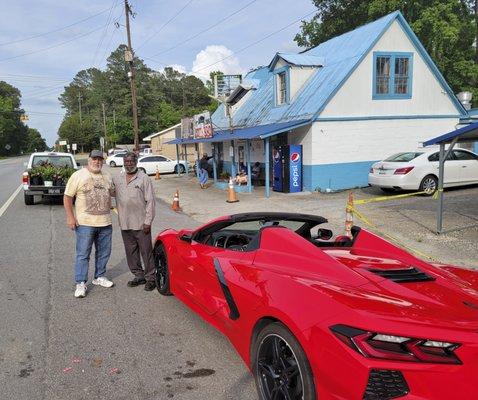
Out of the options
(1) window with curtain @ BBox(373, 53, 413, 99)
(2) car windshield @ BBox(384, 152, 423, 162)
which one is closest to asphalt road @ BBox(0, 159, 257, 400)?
(2) car windshield @ BBox(384, 152, 423, 162)

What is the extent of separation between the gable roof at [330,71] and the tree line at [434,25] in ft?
34.6

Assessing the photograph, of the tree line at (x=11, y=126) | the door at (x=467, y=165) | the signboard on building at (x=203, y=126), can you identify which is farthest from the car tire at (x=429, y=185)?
the tree line at (x=11, y=126)

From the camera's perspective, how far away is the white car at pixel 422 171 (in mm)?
14031

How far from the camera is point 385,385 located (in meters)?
2.20

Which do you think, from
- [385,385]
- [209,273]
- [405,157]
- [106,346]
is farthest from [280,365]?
[405,157]

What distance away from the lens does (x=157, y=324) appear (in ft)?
15.1

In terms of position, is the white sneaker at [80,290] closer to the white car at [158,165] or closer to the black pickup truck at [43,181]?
the black pickup truck at [43,181]

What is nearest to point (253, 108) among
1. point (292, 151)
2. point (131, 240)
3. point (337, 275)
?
point (292, 151)

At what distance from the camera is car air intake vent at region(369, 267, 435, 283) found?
9.97 ft

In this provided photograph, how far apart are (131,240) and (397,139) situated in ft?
49.5

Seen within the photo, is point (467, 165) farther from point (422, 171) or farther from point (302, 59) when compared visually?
point (302, 59)

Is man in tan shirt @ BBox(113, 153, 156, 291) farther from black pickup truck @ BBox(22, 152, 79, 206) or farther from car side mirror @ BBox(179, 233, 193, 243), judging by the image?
black pickup truck @ BBox(22, 152, 79, 206)

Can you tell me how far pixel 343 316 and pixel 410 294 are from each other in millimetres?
570

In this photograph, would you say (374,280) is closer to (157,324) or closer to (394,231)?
(157,324)
